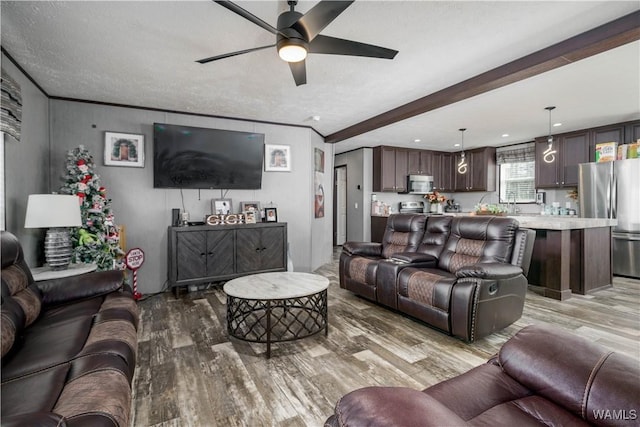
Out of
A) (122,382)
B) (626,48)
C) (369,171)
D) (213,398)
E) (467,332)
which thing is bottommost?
(213,398)

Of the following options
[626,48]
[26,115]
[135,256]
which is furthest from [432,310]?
[26,115]

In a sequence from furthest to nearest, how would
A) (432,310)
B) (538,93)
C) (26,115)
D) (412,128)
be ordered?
(412,128) → (538,93) → (26,115) → (432,310)

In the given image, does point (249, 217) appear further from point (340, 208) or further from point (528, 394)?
point (528, 394)

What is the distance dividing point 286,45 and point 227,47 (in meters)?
0.87

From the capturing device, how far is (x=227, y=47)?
8.65ft

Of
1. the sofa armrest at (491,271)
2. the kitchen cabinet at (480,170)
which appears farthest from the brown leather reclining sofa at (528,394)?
the kitchen cabinet at (480,170)

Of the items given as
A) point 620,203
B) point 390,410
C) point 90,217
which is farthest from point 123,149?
point 620,203

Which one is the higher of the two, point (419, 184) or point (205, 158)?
point (205, 158)

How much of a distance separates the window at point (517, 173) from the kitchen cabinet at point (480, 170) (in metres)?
0.18

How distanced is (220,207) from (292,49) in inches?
120

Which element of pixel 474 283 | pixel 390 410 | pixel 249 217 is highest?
pixel 249 217

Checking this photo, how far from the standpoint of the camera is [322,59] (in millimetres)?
2850

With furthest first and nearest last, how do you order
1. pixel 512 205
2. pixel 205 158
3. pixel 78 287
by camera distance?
pixel 512 205, pixel 205 158, pixel 78 287

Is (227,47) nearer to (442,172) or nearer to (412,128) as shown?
(412,128)
